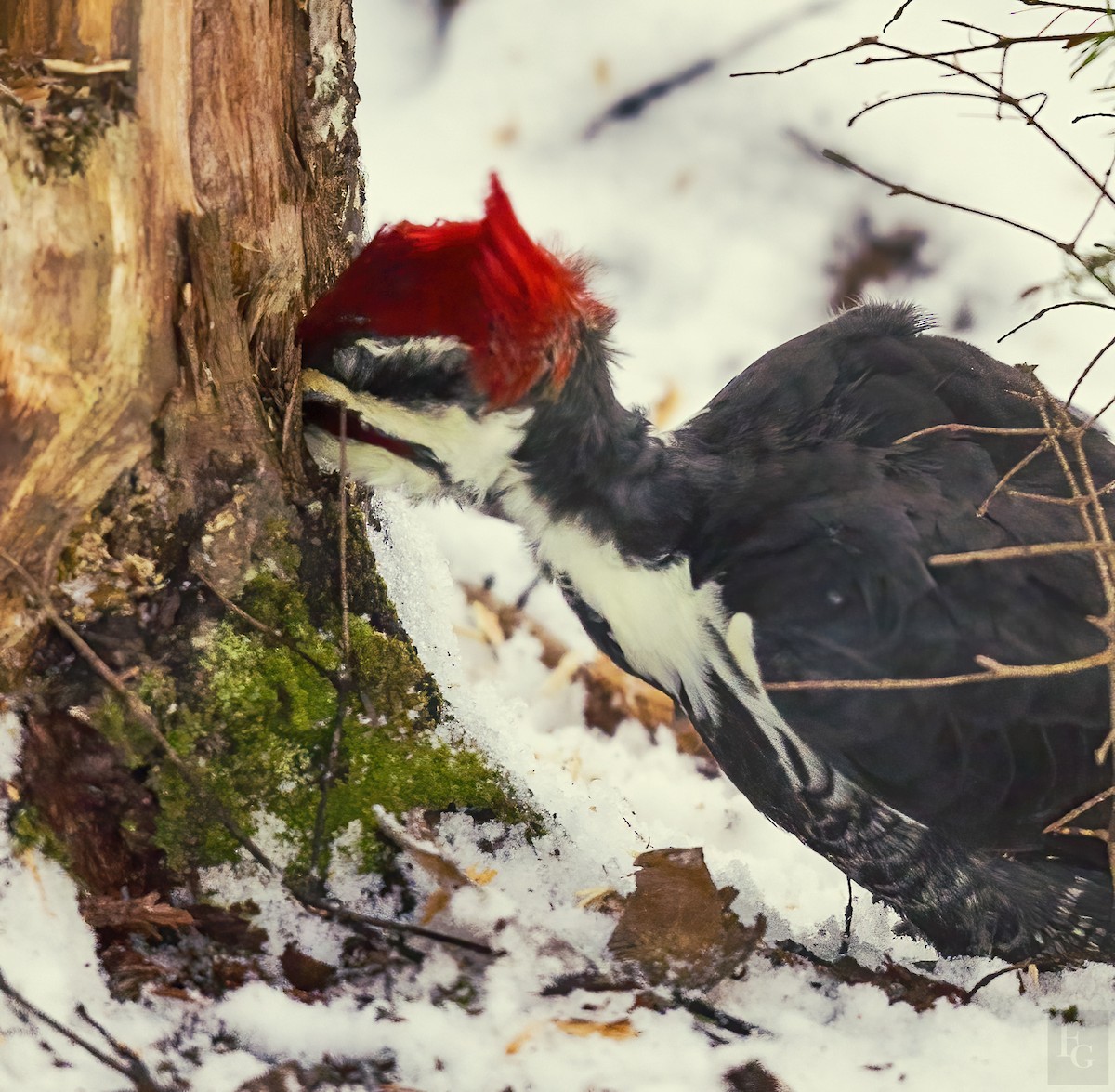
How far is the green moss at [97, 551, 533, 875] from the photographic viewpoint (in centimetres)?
115

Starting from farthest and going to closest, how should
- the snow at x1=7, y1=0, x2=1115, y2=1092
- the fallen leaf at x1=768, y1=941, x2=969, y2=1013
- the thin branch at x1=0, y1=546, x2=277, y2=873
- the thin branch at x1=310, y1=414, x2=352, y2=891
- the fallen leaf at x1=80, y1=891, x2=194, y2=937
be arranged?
the snow at x1=7, y1=0, x2=1115, y2=1092 → the fallen leaf at x1=768, y1=941, x2=969, y2=1013 → the thin branch at x1=310, y1=414, x2=352, y2=891 → the fallen leaf at x1=80, y1=891, x2=194, y2=937 → the thin branch at x1=0, y1=546, x2=277, y2=873

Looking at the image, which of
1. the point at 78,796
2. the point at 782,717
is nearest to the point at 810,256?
the point at 782,717

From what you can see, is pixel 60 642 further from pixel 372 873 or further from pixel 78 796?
pixel 372 873

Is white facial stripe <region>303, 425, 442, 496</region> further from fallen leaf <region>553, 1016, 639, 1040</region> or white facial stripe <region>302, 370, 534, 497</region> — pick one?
fallen leaf <region>553, 1016, 639, 1040</region>

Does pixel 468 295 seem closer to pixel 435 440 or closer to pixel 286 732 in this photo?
pixel 435 440

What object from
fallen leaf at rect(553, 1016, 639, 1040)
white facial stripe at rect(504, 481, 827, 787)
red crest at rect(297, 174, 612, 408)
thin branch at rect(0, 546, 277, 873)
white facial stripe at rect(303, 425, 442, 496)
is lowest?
fallen leaf at rect(553, 1016, 639, 1040)

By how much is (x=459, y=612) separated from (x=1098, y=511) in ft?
5.09

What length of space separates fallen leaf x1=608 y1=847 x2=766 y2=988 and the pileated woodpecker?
18cm

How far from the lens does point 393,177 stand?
2533 millimetres

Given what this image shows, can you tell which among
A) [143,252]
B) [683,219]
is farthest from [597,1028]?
[683,219]

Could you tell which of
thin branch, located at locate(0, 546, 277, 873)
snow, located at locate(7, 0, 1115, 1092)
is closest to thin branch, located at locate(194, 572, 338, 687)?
thin branch, located at locate(0, 546, 277, 873)

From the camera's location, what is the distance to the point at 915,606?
48.9 inches

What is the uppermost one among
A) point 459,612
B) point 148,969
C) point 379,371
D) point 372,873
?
point 459,612

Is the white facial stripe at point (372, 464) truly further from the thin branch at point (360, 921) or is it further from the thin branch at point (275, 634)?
the thin branch at point (360, 921)
